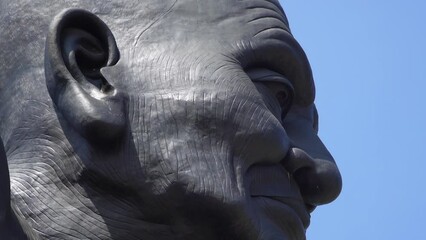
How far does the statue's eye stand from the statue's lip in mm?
299

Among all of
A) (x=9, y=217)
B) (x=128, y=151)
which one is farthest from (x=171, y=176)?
(x=9, y=217)

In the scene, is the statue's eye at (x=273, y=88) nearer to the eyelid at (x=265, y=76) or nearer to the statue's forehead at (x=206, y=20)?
the eyelid at (x=265, y=76)

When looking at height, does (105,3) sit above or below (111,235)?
above

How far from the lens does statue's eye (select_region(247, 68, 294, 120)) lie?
209 inches

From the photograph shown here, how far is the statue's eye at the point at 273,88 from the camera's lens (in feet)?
17.4

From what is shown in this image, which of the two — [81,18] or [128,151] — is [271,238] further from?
[81,18]

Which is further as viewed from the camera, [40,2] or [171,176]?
[40,2]

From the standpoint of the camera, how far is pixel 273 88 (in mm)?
5371

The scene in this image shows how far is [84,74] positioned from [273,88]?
0.65 meters

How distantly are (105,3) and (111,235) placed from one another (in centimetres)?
84

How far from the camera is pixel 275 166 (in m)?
5.21

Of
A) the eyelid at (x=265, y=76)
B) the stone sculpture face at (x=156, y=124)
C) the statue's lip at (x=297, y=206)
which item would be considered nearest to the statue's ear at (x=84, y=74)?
the stone sculpture face at (x=156, y=124)

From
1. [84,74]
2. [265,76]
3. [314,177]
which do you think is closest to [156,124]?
[84,74]

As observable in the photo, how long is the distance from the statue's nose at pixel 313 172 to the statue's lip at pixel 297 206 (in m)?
0.05
